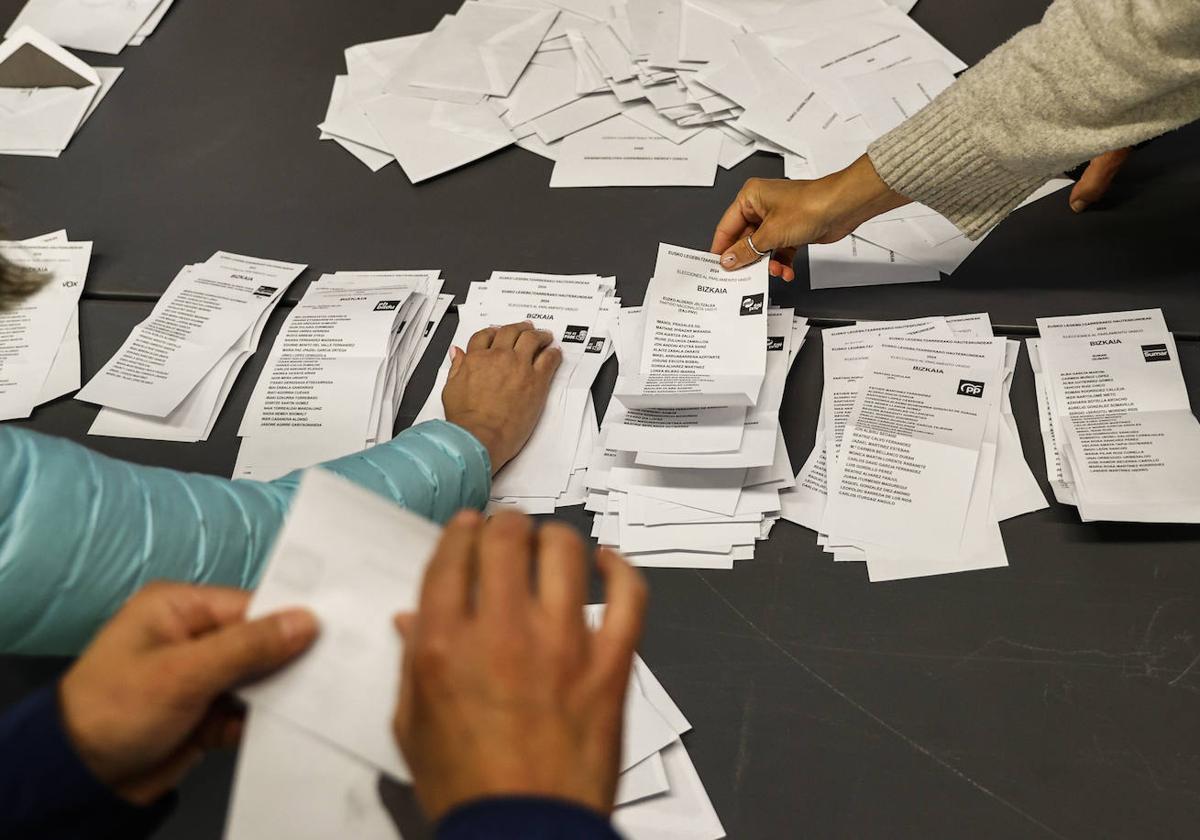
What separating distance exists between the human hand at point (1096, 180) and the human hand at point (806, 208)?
0.98ft

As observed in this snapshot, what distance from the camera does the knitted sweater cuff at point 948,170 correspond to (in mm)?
1045

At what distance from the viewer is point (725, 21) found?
1559 millimetres

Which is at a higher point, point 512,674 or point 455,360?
point 455,360

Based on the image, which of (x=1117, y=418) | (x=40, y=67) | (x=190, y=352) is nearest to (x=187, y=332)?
(x=190, y=352)

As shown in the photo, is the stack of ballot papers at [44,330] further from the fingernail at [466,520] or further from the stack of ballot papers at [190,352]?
the fingernail at [466,520]

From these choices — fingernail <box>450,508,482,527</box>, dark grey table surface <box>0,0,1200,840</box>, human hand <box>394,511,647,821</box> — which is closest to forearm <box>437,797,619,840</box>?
human hand <box>394,511,647,821</box>

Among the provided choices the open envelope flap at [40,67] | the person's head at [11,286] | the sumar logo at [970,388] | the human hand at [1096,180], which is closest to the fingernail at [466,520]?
the person's head at [11,286]

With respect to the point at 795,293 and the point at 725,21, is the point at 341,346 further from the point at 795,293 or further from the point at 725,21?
the point at 725,21

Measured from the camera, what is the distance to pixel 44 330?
4.31 feet

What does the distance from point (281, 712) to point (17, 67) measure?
67.5 inches

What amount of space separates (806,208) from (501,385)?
42 cm

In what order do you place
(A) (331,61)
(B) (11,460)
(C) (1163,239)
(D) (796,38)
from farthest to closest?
(A) (331,61), (D) (796,38), (C) (1163,239), (B) (11,460)

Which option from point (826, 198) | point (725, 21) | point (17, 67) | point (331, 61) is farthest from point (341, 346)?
point (17, 67)

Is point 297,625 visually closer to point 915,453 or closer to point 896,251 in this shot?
point 915,453
